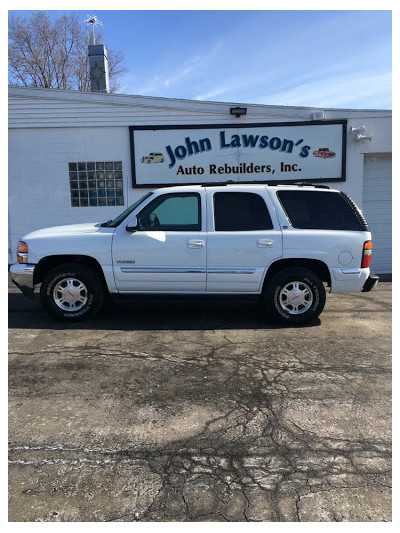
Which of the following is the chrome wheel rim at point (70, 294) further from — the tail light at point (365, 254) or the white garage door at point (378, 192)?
the white garage door at point (378, 192)

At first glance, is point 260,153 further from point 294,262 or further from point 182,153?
point 294,262

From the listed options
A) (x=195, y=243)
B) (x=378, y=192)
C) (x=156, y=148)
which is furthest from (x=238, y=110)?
(x=195, y=243)

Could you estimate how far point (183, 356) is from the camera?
15.2ft

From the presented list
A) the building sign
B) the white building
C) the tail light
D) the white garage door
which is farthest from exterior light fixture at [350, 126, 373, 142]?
the tail light

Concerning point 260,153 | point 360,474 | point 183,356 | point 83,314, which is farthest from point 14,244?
point 360,474

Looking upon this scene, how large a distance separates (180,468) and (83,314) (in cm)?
344

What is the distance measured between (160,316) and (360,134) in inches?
275

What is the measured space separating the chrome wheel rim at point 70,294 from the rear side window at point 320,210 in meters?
3.01

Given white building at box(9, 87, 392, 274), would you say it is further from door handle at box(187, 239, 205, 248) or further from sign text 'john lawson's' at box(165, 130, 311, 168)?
door handle at box(187, 239, 205, 248)

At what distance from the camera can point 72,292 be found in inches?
224

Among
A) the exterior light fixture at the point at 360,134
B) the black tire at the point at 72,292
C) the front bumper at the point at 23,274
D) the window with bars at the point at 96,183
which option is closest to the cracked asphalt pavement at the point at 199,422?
the black tire at the point at 72,292

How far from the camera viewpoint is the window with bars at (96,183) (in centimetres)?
1026

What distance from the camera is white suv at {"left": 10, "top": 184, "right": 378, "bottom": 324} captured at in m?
5.54

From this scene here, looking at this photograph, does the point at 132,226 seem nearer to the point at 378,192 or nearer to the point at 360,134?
the point at 360,134
